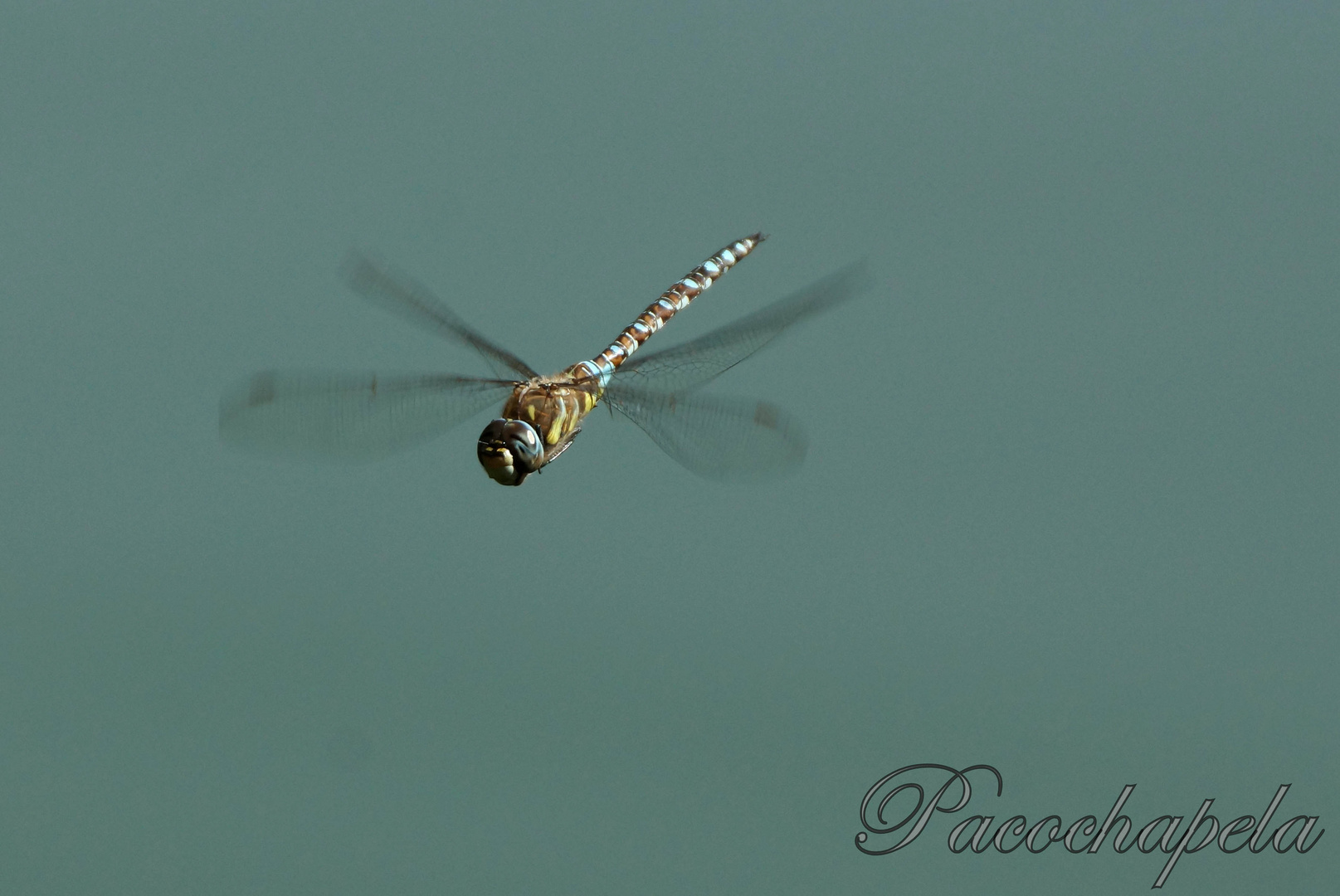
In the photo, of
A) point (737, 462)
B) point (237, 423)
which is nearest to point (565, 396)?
point (737, 462)

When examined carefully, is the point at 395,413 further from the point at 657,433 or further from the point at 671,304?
the point at 671,304

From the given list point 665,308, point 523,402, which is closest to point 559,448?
point 523,402

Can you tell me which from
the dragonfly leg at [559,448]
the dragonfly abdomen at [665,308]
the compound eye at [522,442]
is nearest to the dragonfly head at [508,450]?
the compound eye at [522,442]

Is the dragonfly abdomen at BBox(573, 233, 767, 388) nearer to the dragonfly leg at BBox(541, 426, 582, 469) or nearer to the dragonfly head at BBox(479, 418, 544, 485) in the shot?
the dragonfly leg at BBox(541, 426, 582, 469)

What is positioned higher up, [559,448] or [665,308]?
[665,308]

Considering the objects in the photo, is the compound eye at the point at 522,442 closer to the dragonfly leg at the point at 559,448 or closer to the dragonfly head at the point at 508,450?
the dragonfly head at the point at 508,450

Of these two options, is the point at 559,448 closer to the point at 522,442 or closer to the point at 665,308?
the point at 522,442
